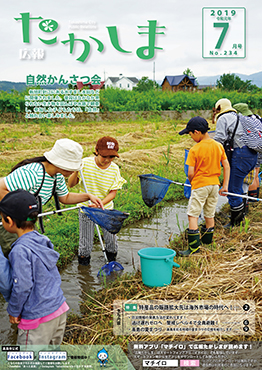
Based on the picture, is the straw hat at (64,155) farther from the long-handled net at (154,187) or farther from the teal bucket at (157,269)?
the long-handled net at (154,187)

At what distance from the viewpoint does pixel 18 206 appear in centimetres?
200

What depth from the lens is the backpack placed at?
4.81 m

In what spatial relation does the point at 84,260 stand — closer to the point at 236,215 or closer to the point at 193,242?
the point at 193,242

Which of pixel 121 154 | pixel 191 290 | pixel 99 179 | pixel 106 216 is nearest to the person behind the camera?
pixel 191 290

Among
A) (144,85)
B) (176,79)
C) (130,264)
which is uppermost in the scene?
(176,79)

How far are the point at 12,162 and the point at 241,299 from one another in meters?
6.35

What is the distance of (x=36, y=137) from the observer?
1092 centimetres

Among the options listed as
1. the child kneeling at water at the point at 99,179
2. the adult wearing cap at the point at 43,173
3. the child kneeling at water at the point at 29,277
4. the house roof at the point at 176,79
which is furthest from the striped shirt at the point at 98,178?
the house roof at the point at 176,79

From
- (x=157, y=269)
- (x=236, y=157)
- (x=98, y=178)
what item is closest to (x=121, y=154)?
(x=236, y=157)

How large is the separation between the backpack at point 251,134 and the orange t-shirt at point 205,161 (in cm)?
102

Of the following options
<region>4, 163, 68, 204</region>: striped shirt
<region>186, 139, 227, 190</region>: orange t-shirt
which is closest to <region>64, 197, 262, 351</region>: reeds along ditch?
<region>186, 139, 227, 190</region>: orange t-shirt

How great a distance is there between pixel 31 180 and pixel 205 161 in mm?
2083

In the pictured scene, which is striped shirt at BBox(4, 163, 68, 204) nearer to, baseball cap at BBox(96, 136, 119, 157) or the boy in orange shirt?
baseball cap at BBox(96, 136, 119, 157)

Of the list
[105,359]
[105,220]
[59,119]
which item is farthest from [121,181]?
[59,119]
